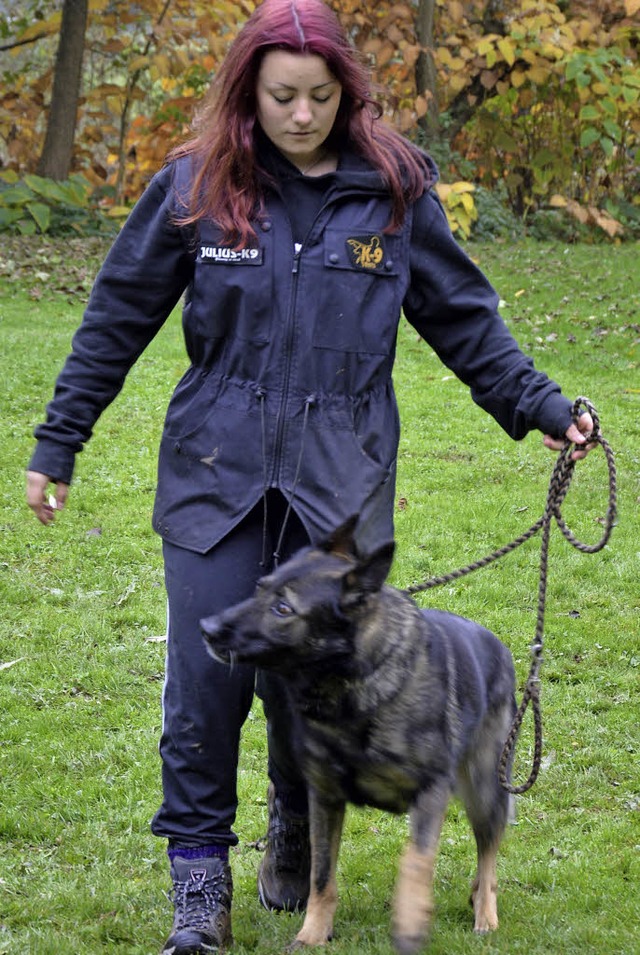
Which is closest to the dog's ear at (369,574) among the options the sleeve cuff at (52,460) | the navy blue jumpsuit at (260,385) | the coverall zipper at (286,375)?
the navy blue jumpsuit at (260,385)

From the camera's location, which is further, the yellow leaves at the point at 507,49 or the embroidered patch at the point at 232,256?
the yellow leaves at the point at 507,49

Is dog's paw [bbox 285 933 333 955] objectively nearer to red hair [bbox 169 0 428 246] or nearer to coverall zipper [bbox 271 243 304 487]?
coverall zipper [bbox 271 243 304 487]

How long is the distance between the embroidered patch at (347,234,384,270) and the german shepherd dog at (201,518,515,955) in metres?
0.69

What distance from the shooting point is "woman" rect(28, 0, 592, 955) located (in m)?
3.10

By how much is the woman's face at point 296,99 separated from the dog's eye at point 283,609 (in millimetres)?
1168

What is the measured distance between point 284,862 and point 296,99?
223cm

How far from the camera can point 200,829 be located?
3322 millimetres

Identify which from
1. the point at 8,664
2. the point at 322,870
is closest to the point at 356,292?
the point at 322,870

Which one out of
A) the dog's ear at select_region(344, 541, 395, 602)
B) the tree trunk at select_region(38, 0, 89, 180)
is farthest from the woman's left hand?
the tree trunk at select_region(38, 0, 89, 180)

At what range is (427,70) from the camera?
1839 centimetres

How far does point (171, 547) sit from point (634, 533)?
489 centimetres

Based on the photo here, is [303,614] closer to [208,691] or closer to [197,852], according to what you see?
[208,691]

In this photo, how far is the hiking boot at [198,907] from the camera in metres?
3.27

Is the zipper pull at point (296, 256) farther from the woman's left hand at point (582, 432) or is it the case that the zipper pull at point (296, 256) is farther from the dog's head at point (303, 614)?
the woman's left hand at point (582, 432)
